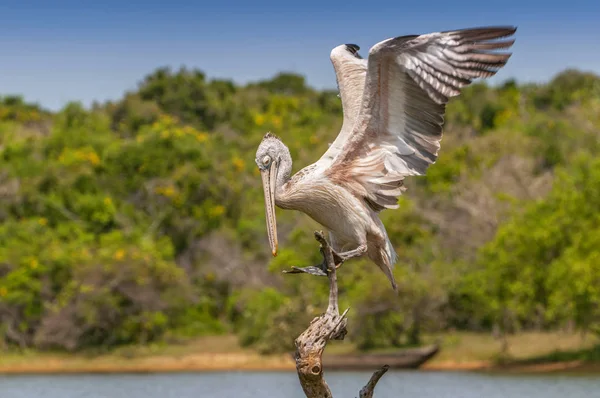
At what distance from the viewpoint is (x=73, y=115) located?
Result: 144 feet

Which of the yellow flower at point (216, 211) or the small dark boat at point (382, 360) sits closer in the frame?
the small dark boat at point (382, 360)

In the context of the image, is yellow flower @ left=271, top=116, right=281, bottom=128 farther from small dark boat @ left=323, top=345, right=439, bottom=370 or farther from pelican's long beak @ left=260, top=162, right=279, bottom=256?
pelican's long beak @ left=260, top=162, right=279, bottom=256

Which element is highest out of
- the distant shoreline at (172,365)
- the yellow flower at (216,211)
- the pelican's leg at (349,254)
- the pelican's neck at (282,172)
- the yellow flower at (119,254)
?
the pelican's neck at (282,172)

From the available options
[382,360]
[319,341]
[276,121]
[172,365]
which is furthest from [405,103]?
[276,121]

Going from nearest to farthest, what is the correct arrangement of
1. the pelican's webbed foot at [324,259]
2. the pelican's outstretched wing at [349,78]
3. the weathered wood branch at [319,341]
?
the weathered wood branch at [319,341], the pelican's webbed foot at [324,259], the pelican's outstretched wing at [349,78]

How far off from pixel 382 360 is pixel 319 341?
21.8m

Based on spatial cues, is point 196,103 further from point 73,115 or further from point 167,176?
point 167,176

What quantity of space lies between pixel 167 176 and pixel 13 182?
15.8ft

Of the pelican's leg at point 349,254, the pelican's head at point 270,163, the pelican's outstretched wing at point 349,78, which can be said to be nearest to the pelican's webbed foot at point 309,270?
the pelican's leg at point 349,254

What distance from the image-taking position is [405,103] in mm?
8562

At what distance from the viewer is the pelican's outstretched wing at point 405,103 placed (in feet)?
27.2

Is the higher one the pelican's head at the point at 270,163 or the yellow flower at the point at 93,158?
the pelican's head at the point at 270,163

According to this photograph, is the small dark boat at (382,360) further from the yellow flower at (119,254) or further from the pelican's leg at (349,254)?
the pelican's leg at (349,254)

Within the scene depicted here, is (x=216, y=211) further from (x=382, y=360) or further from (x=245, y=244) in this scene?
(x=382, y=360)
